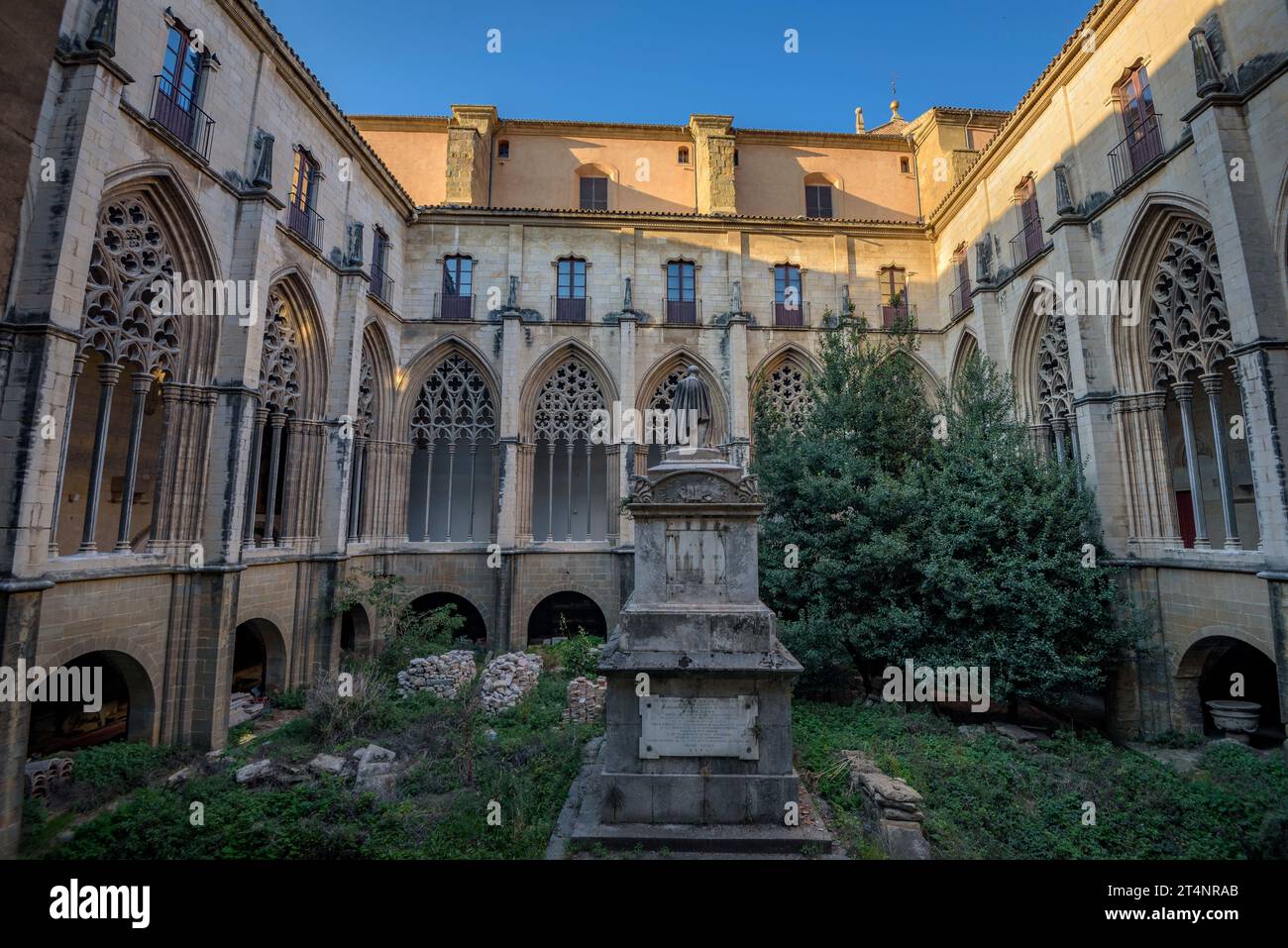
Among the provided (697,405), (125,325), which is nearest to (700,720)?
(697,405)

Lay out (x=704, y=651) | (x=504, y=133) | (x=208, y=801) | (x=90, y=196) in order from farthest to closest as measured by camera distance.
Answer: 1. (x=504, y=133)
2. (x=90, y=196)
3. (x=208, y=801)
4. (x=704, y=651)

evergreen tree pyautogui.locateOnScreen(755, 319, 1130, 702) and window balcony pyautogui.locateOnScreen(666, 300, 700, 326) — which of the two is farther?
window balcony pyautogui.locateOnScreen(666, 300, 700, 326)

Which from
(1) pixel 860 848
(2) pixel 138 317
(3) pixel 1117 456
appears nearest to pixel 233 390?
(2) pixel 138 317

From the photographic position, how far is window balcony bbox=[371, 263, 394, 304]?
1612 cm

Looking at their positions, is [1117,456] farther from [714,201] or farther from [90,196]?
[90,196]

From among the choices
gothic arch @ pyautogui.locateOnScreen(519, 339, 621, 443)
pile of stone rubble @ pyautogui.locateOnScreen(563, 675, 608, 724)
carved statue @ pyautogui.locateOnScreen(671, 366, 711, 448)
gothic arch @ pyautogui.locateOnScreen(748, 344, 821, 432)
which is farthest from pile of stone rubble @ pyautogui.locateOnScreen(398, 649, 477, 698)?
gothic arch @ pyautogui.locateOnScreen(748, 344, 821, 432)

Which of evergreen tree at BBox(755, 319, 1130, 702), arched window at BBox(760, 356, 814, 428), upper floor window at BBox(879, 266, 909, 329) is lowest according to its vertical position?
evergreen tree at BBox(755, 319, 1130, 702)

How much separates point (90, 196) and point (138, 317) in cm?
223

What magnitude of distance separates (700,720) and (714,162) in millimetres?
19607

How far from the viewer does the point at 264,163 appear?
36.1 feet

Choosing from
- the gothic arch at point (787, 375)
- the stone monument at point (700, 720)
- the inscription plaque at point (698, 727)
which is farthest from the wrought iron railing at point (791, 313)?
the inscription plaque at point (698, 727)

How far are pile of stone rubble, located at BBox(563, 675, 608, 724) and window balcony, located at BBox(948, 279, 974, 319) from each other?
15466 millimetres

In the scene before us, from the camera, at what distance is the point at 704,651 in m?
5.82

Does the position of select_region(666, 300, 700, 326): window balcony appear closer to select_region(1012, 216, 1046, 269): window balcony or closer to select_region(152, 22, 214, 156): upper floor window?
select_region(1012, 216, 1046, 269): window balcony
